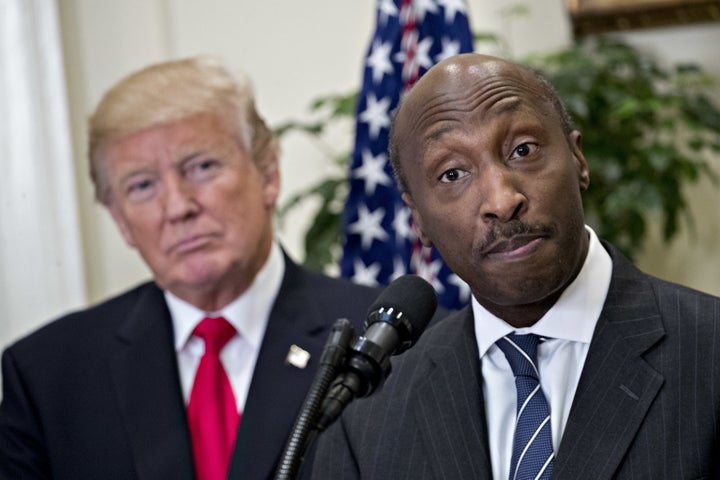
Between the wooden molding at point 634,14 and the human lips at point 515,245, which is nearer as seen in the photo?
the human lips at point 515,245

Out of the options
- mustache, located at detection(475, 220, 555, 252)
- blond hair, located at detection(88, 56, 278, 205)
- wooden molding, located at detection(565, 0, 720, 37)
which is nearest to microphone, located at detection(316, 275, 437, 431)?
mustache, located at detection(475, 220, 555, 252)

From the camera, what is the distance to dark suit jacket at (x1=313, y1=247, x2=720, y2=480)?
4.67ft

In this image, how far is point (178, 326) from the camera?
2.45 metres

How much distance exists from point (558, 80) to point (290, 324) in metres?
1.76

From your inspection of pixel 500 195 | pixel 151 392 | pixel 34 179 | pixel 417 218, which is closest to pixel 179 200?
pixel 151 392

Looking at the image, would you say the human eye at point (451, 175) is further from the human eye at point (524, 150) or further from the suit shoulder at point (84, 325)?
the suit shoulder at point (84, 325)

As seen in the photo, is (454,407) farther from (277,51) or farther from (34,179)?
(277,51)

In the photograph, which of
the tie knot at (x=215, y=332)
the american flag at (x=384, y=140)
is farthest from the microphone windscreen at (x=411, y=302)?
the american flag at (x=384, y=140)

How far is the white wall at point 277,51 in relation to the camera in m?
3.92

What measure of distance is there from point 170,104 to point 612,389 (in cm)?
134

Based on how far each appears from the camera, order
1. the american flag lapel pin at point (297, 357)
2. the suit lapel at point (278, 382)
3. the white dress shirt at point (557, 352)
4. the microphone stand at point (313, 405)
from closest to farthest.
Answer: the microphone stand at point (313, 405) → the white dress shirt at point (557, 352) → the suit lapel at point (278, 382) → the american flag lapel pin at point (297, 357)

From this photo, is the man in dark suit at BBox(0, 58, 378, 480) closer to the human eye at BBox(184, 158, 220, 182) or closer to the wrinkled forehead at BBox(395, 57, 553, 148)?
the human eye at BBox(184, 158, 220, 182)

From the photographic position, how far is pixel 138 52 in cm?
410

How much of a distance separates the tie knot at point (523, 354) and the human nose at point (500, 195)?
217mm
